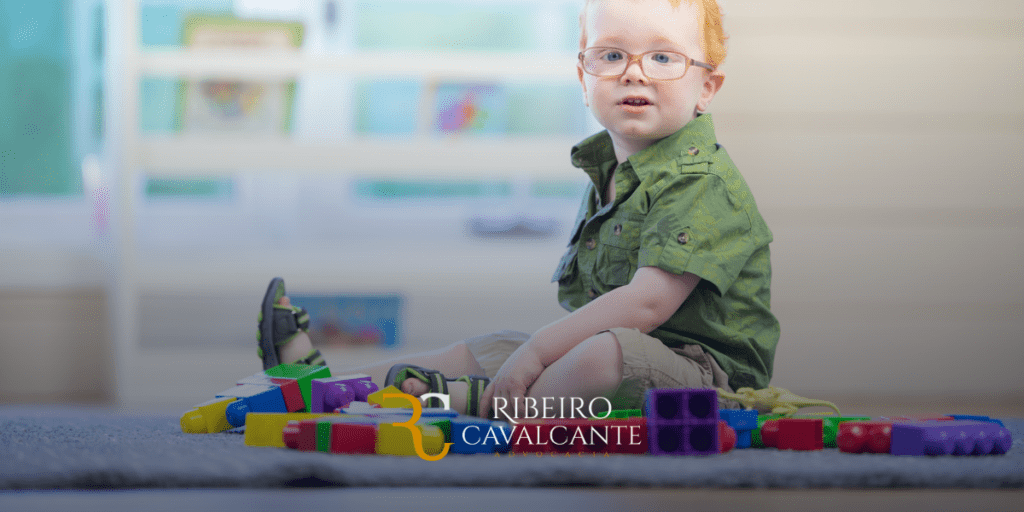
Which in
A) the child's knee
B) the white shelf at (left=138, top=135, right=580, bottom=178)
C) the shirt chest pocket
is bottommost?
the child's knee

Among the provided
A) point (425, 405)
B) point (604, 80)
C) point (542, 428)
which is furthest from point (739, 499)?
point (604, 80)

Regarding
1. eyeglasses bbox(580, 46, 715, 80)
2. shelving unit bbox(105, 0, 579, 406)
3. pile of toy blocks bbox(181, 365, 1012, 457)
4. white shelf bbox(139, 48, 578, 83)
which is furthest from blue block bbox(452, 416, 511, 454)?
white shelf bbox(139, 48, 578, 83)

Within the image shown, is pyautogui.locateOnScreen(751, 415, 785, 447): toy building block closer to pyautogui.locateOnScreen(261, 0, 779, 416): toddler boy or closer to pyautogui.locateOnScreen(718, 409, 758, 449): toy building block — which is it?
pyautogui.locateOnScreen(718, 409, 758, 449): toy building block

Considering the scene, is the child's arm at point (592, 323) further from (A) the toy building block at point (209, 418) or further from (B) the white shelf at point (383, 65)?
(B) the white shelf at point (383, 65)

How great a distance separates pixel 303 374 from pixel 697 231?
1.48 feet

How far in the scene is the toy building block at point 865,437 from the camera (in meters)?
0.77

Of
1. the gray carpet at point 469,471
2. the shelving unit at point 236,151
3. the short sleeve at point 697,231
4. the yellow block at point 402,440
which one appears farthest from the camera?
the shelving unit at point 236,151

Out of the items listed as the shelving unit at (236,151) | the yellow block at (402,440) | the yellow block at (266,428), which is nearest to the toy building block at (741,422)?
the yellow block at (402,440)

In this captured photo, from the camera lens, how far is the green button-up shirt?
952mm

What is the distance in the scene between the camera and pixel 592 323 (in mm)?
928

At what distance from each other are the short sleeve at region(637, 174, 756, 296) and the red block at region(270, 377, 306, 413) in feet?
1.27

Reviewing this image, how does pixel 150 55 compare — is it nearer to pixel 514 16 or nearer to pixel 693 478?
pixel 514 16

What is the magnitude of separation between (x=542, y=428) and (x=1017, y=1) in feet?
5.47

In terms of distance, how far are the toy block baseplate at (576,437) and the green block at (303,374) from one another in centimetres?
31
